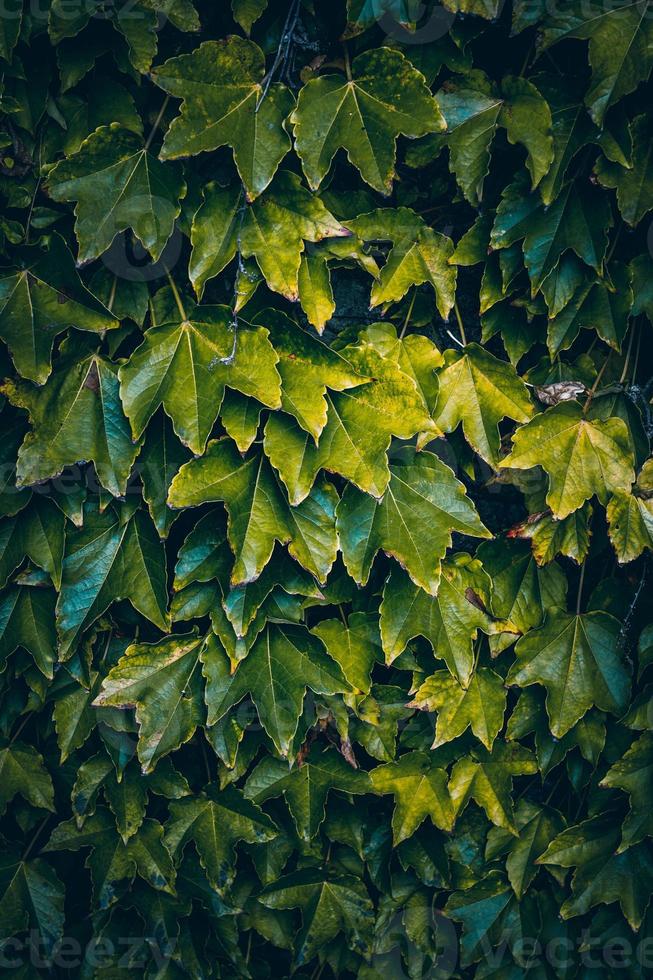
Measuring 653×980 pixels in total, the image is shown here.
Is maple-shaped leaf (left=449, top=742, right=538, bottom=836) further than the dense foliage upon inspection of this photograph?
Yes

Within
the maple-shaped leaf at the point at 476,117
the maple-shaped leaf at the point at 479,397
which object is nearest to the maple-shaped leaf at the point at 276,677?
the maple-shaped leaf at the point at 479,397

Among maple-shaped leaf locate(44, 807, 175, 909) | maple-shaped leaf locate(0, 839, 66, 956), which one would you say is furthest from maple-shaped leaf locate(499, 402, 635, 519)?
maple-shaped leaf locate(0, 839, 66, 956)

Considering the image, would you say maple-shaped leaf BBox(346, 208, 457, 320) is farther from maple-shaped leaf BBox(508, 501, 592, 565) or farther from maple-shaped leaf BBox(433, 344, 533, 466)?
maple-shaped leaf BBox(508, 501, 592, 565)

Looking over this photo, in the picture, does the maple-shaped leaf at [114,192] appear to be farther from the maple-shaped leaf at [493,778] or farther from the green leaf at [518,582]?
the maple-shaped leaf at [493,778]

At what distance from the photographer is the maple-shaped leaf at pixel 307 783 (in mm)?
1866

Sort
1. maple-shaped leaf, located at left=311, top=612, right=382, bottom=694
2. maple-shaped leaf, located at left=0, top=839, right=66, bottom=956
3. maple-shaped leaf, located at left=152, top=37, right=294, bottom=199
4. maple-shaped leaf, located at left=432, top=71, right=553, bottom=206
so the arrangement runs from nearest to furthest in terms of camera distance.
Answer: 1. maple-shaped leaf, located at left=152, top=37, right=294, bottom=199
2. maple-shaped leaf, located at left=432, top=71, right=553, bottom=206
3. maple-shaped leaf, located at left=311, top=612, right=382, bottom=694
4. maple-shaped leaf, located at left=0, top=839, right=66, bottom=956

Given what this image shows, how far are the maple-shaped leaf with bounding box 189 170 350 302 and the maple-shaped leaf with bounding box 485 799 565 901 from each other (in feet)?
5.08

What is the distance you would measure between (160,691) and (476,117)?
1.55 meters

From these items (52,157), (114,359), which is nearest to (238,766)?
(114,359)

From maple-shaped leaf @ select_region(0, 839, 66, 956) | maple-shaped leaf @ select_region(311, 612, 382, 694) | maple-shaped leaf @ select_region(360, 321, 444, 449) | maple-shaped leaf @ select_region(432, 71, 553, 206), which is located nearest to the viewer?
maple-shaped leaf @ select_region(432, 71, 553, 206)

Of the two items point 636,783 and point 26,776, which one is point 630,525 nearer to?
point 636,783

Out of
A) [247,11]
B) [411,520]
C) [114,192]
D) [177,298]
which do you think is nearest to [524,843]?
[411,520]

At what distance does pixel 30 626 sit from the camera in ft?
5.86

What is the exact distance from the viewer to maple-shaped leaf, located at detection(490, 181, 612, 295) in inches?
66.3
